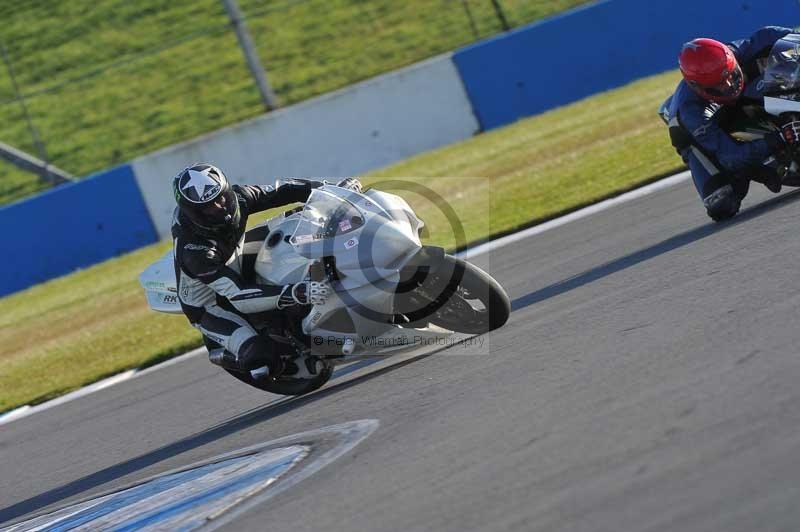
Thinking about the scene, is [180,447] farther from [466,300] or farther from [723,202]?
[723,202]

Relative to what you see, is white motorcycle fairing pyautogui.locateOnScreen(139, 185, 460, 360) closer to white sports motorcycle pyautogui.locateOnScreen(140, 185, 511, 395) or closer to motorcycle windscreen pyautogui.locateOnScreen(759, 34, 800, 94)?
white sports motorcycle pyautogui.locateOnScreen(140, 185, 511, 395)

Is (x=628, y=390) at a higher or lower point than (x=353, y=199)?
lower

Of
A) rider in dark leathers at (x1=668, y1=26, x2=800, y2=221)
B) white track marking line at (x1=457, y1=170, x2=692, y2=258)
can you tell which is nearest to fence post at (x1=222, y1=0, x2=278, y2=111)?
white track marking line at (x1=457, y1=170, x2=692, y2=258)

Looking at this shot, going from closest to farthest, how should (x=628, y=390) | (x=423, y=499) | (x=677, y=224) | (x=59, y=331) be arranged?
(x=423, y=499)
(x=628, y=390)
(x=677, y=224)
(x=59, y=331)

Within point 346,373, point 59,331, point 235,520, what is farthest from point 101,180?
point 235,520

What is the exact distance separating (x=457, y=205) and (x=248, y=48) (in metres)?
7.20

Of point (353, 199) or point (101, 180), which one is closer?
point (353, 199)

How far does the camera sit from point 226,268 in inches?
283

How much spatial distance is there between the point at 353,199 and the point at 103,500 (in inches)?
87.5

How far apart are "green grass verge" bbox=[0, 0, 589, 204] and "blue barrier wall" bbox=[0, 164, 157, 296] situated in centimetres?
320

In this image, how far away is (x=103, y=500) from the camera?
6250 millimetres

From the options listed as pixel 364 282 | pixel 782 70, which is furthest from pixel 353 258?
pixel 782 70

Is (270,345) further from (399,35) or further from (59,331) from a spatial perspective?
(399,35)

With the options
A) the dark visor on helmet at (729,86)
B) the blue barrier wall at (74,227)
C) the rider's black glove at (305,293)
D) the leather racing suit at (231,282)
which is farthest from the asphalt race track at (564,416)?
the blue barrier wall at (74,227)
